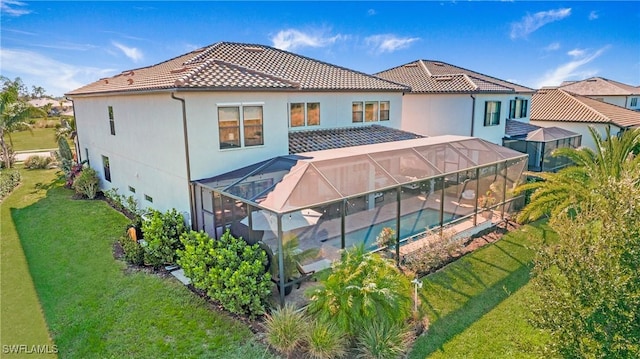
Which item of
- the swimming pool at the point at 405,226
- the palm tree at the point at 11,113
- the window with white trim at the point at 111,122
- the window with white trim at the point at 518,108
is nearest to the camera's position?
the swimming pool at the point at 405,226

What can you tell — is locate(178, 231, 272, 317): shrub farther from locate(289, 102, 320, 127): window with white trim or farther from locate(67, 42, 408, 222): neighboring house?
locate(289, 102, 320, 127): window with white trim

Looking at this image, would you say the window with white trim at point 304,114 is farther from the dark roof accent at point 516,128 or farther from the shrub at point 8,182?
the shrub at point 8,182

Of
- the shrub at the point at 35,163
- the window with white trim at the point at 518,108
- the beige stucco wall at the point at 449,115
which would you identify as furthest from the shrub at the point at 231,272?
the shrub at the point at 35,163

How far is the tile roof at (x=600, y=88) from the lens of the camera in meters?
49.6

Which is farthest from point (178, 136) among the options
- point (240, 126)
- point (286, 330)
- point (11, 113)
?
point (11, 113)

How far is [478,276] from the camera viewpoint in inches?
514

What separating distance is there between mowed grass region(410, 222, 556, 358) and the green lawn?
4187cm

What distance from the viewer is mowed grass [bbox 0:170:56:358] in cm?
974

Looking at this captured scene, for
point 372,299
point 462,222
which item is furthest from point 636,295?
point 462,222

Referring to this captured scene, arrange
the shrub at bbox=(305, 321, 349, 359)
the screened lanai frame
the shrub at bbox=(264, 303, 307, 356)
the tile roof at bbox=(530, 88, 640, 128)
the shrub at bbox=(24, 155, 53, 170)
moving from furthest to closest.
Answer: the shrub at bbox=(24, 155, 53, 170)
the tile roof at bbox=(530, 88, 640, 128)
the screened lanai frame
the shrub at bbox=(264, 303, 307, 356)
the shrub at bbox=(305, 321, 349, 359)

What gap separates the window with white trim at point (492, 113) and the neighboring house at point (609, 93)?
114 ft

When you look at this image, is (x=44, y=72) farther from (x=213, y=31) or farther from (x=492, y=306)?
(x=492, y=306)


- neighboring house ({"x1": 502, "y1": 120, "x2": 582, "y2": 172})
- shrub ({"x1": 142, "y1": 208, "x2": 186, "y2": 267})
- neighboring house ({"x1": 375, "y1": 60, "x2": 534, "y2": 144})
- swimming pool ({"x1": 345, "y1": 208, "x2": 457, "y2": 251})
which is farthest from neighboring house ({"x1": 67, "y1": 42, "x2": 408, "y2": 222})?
neighboring house ({"x1": 502, "y1": 120, "x2": 582, "y2": 172})

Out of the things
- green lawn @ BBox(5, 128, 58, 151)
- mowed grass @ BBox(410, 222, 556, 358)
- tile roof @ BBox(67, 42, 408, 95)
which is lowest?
mowed grass @ BBox(410, 222, 556, 358)
